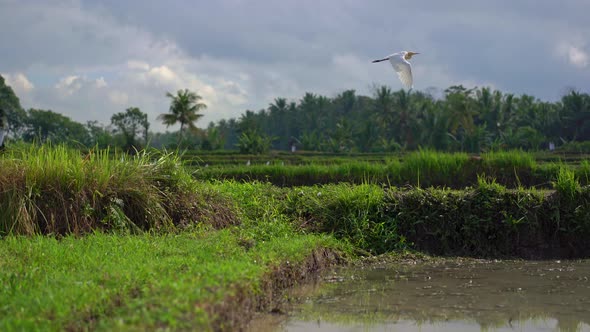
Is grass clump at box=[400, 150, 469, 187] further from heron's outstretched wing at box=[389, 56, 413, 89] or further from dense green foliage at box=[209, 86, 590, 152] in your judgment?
dense green foliage at box=[209, 86, 590, 152]

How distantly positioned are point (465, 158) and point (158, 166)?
342 inches

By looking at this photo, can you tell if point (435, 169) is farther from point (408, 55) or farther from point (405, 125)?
point (405, 125)

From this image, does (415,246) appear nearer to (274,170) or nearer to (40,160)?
(40,160)

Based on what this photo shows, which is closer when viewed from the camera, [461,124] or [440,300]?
[440,300]

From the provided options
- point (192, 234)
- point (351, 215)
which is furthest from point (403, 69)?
point (192, 234)

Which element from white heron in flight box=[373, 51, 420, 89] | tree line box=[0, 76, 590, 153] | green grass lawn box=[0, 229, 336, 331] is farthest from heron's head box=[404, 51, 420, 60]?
tree line box=[0, 76, 590, 153]

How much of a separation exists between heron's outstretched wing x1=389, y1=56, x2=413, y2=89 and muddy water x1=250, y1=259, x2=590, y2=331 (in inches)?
123

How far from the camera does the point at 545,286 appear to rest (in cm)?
657

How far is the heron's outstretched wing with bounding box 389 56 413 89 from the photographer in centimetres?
988

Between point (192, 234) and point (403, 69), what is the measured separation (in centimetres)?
441

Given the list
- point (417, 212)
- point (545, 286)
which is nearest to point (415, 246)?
point (417, 212)

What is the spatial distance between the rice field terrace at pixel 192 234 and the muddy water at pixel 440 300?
30 cm

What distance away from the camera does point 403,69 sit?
9969mm

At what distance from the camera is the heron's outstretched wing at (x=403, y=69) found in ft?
32.4
